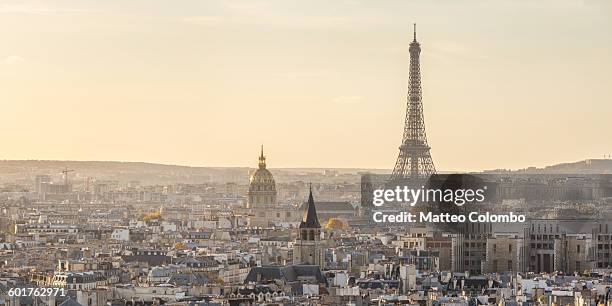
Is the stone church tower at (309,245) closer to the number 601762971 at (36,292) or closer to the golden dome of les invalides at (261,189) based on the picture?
the number 601762971 at (36,292)

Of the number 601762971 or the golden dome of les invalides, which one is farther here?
the golden dome of les invalides

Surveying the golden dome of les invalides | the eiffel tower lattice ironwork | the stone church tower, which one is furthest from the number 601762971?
the golden dome of les invalides

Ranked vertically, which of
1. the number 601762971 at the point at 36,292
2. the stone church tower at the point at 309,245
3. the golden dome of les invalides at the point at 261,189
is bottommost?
the number 601762971 at the point at 36,292

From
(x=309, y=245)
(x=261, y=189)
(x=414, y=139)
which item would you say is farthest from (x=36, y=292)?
(x=261, y=189)

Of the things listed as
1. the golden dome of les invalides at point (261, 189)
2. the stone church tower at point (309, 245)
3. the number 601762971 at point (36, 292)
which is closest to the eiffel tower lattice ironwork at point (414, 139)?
the golden dome of les invalides at point (261, 189)

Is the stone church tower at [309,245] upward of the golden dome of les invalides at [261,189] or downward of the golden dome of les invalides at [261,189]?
downward

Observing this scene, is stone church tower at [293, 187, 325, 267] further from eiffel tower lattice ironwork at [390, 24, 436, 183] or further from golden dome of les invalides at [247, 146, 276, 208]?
golden dome of les invalides at [247, 146, 276, 208]

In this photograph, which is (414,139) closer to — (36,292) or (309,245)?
(309,245)
